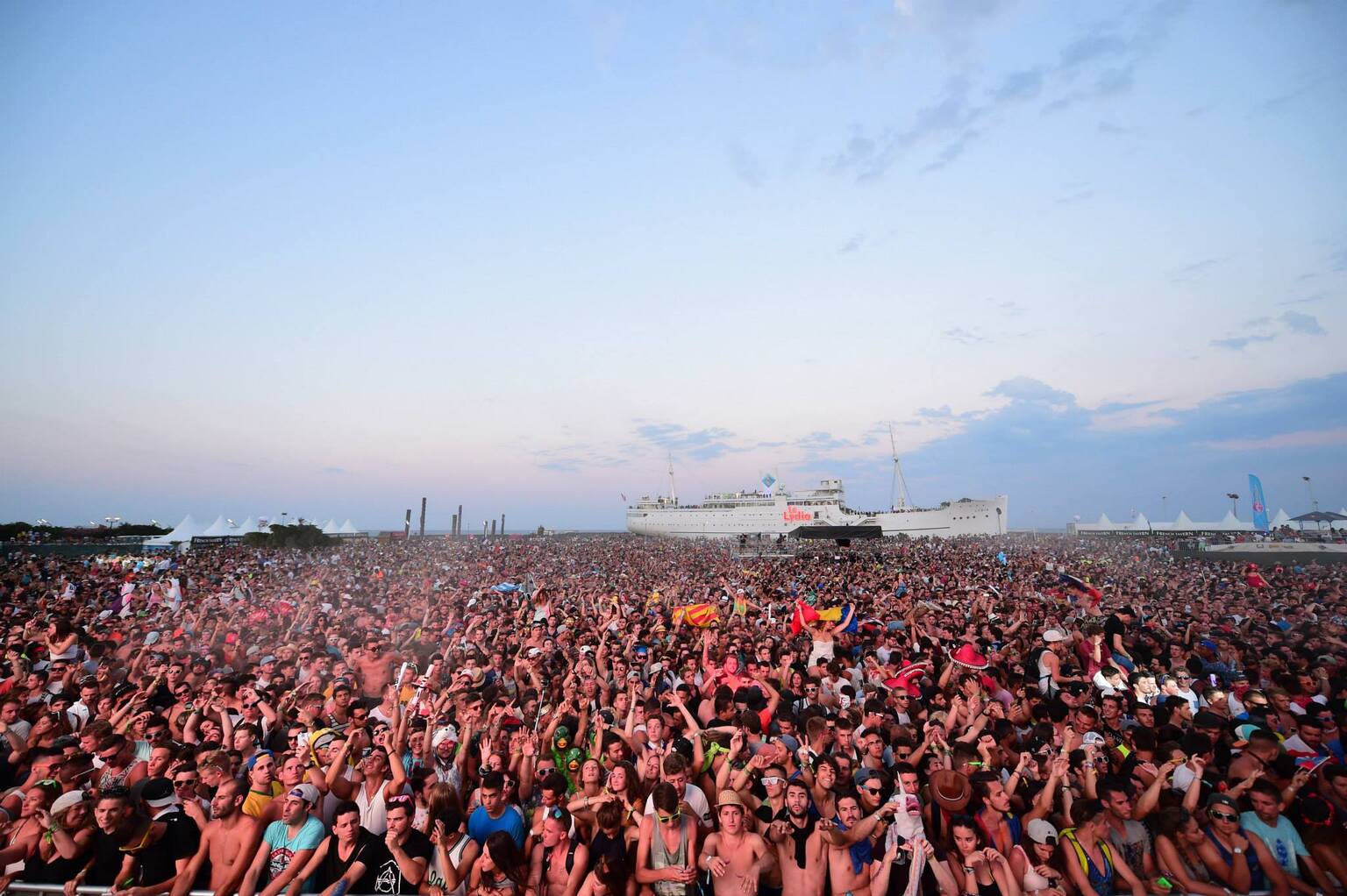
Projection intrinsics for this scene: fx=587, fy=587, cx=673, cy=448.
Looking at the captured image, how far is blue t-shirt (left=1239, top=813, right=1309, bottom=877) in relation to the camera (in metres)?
3.80

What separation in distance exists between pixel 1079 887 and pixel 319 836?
16.0ft

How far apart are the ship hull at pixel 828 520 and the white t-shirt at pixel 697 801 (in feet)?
189

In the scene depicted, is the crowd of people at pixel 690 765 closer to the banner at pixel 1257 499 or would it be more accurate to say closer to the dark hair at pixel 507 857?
the dark hair at pixel 507 857

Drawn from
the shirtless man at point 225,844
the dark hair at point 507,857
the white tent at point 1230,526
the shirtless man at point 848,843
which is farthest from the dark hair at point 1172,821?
the white tent at point 1230,526

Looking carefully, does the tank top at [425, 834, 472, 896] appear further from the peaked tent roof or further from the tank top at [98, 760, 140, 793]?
the peaked tent roof

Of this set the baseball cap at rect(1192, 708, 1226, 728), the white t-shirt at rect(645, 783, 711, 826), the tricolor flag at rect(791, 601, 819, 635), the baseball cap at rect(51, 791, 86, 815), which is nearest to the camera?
the baseball cap at rect(51, 791, 86, 815)

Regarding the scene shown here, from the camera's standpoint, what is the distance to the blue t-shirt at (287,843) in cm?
387

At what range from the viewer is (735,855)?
3.69m

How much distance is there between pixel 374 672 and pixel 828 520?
63.2 m

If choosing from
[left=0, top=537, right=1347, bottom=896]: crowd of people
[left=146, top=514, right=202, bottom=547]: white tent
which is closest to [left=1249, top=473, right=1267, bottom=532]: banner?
[left=0, top=537, right=1347, bottom=896]: crowd of people

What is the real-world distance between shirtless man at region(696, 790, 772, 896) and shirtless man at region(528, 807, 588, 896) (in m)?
0.77

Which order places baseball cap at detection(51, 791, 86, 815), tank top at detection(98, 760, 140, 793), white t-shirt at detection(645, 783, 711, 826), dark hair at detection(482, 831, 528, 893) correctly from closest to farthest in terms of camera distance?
dark hair at detection(482, 831, 528, 893), baseball cap at detection(51, 791, 86, 815), white t-shirt at detection(645, 783, 711, 826), tank top at detection(98, 760, 140, 793)

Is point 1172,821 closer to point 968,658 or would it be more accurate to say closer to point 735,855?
point 735,855

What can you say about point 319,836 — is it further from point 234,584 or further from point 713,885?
point 234,584
